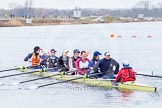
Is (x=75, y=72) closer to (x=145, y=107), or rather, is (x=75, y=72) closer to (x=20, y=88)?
(x=20, y=88)

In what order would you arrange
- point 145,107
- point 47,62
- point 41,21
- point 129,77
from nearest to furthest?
point 145,107 → point 129,77 → point 47,62 → point 41,21

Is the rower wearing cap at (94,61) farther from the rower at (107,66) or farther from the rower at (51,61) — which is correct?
the rower at (51,61)

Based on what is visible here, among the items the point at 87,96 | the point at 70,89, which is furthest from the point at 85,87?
the point at 87,96

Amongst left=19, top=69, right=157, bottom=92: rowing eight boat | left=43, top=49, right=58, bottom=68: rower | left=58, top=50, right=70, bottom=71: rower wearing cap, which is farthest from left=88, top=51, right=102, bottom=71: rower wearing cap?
left=43, top=49, right=58, bottom=68: rower

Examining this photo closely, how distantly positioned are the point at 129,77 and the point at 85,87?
2579mm

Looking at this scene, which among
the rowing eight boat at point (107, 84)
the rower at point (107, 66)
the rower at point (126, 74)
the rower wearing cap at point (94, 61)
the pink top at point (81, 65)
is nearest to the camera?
the rowing eight boat at point (107, 84)

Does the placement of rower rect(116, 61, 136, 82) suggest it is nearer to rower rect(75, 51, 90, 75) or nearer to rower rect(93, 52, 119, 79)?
rower rect(93, 52, 119, 79)

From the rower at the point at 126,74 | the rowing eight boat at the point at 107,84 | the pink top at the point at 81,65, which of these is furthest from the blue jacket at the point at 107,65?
the pink top at the point at 81,65

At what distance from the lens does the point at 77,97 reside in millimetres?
20672

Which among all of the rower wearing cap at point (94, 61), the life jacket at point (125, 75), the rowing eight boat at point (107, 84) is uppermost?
the rower wearing cap at point (94, 61)

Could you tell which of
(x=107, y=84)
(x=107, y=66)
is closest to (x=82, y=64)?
(x=107, y=66)

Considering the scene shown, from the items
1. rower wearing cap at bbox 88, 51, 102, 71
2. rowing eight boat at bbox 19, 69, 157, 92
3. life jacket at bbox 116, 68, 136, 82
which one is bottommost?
rowing eight boat at bbox 19, 69, 157, 92

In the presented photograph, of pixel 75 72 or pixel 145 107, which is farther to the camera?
pixel 75 72

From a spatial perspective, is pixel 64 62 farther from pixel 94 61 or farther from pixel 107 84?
pixel 107 84
